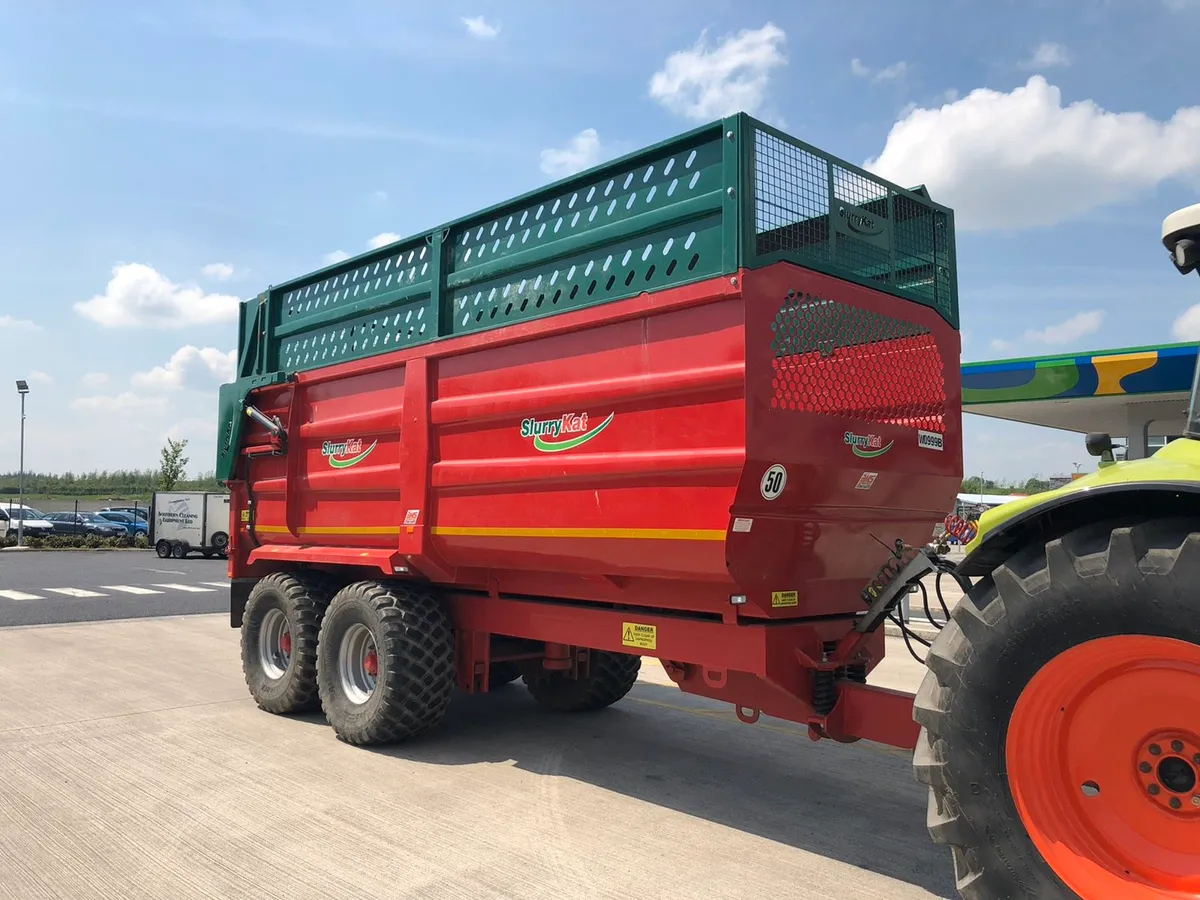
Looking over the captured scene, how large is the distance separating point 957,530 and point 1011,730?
6.62 feet

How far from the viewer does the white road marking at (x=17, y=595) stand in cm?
1558

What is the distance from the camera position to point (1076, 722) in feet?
9.26

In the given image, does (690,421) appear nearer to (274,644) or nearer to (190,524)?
(274,644)

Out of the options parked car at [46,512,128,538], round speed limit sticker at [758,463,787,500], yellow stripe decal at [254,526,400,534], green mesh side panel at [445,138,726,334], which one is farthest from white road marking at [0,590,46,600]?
parked car at [46,512,128,538]

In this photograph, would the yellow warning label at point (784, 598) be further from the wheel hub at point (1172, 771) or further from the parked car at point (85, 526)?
the parked car at point (85, 526)

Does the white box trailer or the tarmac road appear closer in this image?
the tarmac road

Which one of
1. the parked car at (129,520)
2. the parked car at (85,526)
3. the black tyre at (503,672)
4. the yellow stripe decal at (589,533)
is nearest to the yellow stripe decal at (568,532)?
the yellow stripe decal at (589,533)

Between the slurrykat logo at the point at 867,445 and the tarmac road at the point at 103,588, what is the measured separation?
12.3 metres

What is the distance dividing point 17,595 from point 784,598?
16.6 meters

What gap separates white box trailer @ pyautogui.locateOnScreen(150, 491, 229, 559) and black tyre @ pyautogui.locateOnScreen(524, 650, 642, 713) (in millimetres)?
24669

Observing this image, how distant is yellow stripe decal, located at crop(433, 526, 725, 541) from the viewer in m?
4.17

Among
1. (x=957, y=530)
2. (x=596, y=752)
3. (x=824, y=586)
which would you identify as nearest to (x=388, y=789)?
(x=596, y=752)

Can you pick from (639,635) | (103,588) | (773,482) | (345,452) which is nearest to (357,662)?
(345,452)

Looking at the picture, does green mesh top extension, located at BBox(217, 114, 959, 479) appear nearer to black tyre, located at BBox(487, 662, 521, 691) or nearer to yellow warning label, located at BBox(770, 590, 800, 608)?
yellow warning label, located at BBox(770, 590, 800, 608)
